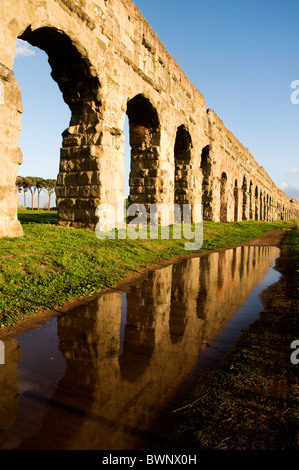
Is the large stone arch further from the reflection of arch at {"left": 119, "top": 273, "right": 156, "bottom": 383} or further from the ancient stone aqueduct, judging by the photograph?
the reflection of arch at {"left": 119, "top": 273, "right": 156, "bottom": 383}

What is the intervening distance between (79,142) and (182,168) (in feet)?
24.8

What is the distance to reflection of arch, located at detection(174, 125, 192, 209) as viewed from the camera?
587 inches

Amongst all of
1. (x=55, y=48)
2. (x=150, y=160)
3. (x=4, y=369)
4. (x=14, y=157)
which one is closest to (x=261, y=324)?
(x=4, y=369)

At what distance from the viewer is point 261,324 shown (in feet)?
10.4

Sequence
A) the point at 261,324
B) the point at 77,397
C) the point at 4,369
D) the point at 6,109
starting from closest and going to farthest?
the point at 77,397, the point at 4,369, the point at 261,324, the point at 6,109

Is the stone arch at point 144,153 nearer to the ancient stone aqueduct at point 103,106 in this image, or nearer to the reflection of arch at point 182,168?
the ancient stone aqueduct at point 103,106

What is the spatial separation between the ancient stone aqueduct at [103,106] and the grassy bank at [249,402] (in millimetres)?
4729

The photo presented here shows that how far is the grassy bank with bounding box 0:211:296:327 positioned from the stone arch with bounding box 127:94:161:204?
165 inches

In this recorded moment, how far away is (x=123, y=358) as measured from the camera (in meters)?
2.49

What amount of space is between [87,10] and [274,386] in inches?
344

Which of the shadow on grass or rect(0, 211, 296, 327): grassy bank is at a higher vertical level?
the shadow on grass

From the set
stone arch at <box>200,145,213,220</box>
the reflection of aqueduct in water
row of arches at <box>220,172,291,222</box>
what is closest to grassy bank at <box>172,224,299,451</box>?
the reflection of aqueduct in water

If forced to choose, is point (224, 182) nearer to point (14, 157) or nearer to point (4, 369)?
point (14, 157)

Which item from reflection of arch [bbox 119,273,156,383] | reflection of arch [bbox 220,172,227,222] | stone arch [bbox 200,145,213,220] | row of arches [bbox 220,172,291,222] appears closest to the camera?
reflection of arch [bbox 119,273,156,383]
